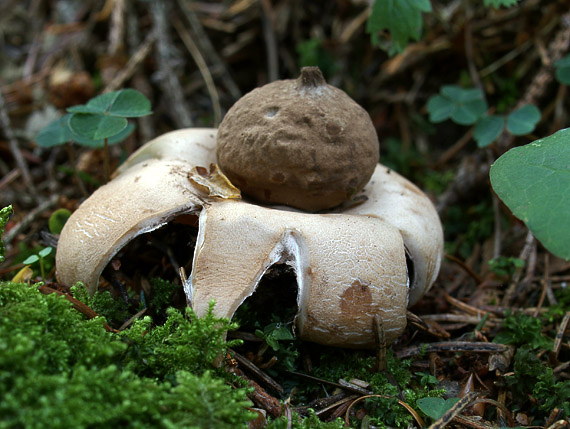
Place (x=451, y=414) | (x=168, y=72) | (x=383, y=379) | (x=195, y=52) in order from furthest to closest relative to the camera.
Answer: (x=195, y=52)
(x=168, y=72)
(x=383, y=379)
(x=451, y=414)

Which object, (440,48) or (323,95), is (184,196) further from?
(440,48)

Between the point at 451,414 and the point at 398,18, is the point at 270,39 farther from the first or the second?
the point at 451,414

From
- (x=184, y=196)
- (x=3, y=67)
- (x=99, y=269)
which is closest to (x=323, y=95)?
(x=184, y=196)

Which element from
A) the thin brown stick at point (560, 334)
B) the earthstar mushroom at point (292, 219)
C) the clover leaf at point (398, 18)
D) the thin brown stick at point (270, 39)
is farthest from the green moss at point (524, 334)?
the thin brown stick at point (270, 39)

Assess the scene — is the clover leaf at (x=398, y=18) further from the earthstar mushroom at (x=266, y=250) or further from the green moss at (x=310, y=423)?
the green moss at (x=310, y=423)

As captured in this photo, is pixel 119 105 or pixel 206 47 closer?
pixel 119 105

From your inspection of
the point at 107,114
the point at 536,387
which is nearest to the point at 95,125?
the point at 107,114

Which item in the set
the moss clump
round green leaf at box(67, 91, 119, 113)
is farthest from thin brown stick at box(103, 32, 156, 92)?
the moss clump
